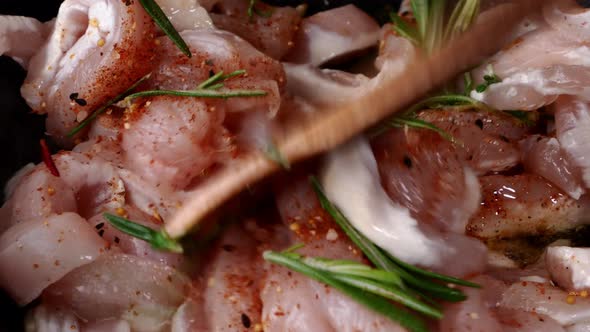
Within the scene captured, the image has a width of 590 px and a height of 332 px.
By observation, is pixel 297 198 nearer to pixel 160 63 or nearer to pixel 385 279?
pixel 385 279

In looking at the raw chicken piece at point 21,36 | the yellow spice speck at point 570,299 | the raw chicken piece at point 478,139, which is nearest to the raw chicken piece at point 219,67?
the raw chicken piece at point 21,36

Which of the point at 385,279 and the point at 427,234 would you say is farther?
the point at 427,234

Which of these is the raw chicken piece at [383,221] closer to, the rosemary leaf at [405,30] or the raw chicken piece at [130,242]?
the raw chicken piece at [130,242]

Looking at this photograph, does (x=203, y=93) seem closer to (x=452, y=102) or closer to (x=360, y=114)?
(x=360, y=114)

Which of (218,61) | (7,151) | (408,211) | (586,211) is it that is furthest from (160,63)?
(586,211)

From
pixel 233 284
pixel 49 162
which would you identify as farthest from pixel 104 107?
pixel 233 284
